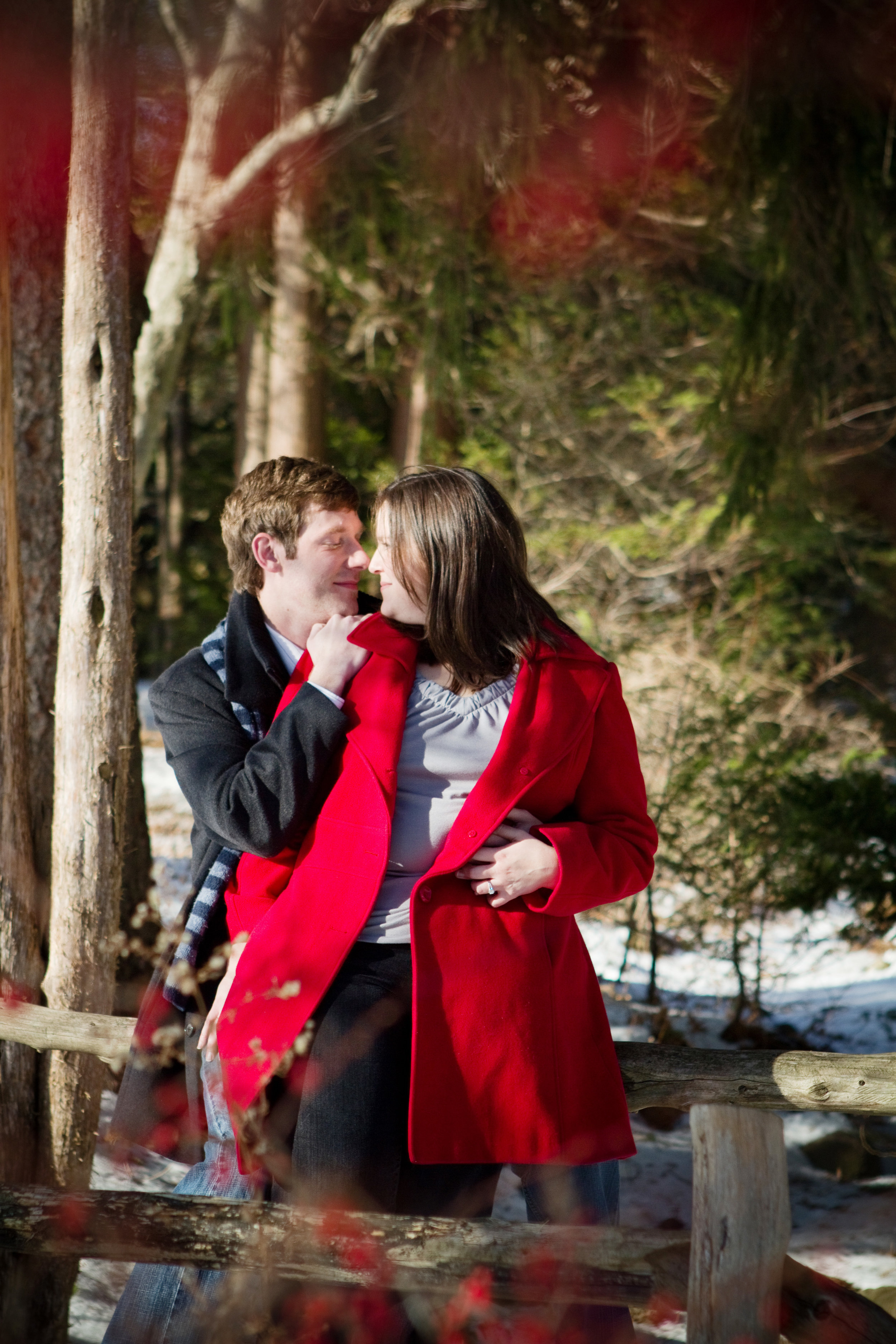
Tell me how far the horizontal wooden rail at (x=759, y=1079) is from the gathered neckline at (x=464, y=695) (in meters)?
0.88

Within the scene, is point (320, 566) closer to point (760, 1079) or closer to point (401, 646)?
point (401, 646)

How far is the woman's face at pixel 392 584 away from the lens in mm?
2053

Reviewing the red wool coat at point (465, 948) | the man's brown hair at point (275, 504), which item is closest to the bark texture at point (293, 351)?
the man's brown hair at point (275, 504)

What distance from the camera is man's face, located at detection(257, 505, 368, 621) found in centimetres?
234

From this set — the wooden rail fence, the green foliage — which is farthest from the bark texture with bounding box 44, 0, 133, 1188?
the green foliage

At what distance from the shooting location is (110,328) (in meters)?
2.71

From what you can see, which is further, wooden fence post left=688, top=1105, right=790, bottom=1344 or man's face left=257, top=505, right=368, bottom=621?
man's face left=257, top=505, right=368, bottom=621

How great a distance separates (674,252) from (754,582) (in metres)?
2.98

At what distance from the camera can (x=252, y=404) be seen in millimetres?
8312

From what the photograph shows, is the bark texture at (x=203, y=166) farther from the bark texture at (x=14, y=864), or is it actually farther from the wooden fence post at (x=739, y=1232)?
the wooden fence post at (x=739, y=1232)

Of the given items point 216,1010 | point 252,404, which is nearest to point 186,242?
point 252,404

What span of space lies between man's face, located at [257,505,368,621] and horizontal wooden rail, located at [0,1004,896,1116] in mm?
1183

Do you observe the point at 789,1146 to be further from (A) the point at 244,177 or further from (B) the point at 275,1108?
(A) the point at 244,177

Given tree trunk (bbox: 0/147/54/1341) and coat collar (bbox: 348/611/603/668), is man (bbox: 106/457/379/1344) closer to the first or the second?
coat collar (bbox: 348/611/603/668)
